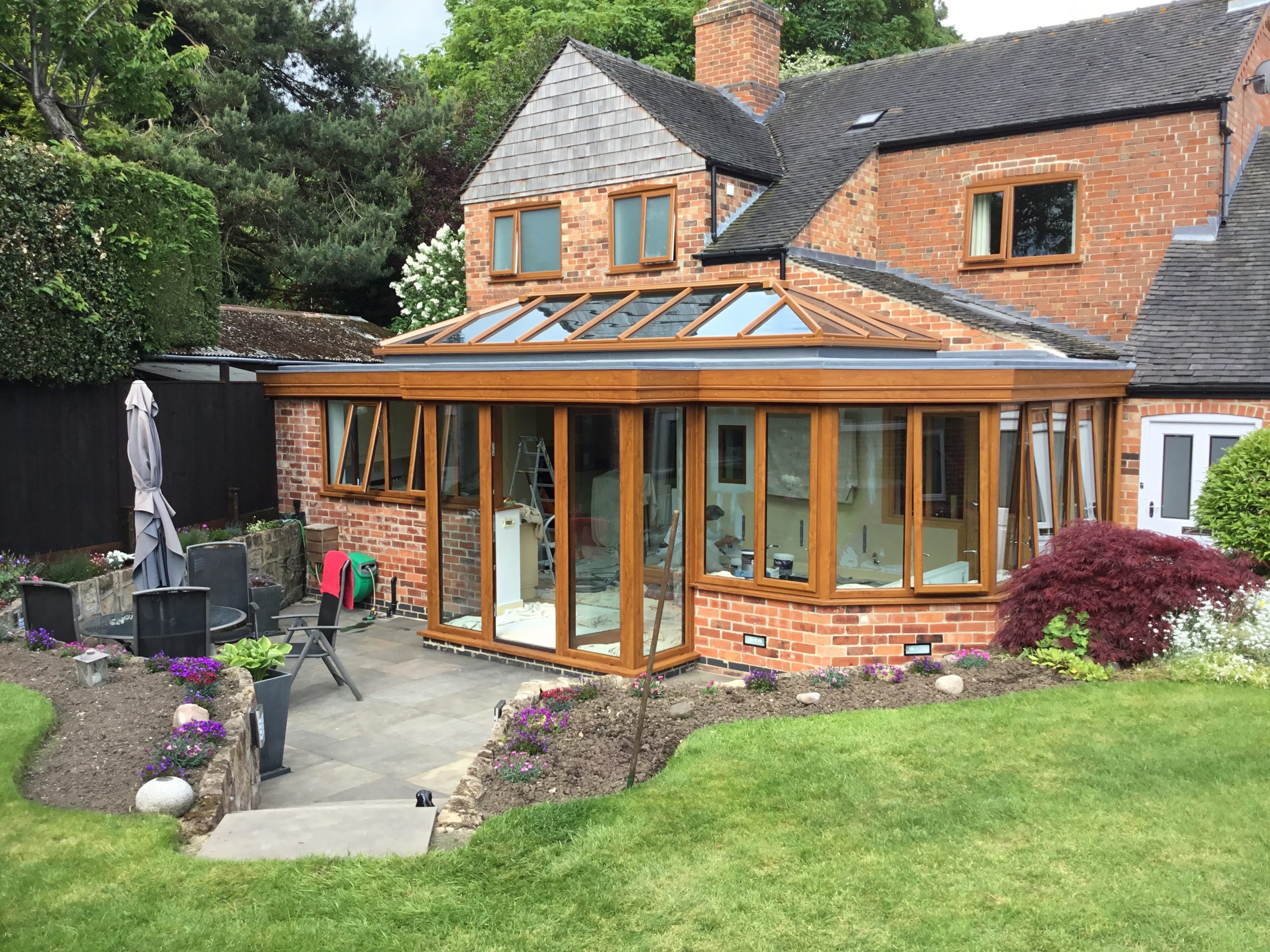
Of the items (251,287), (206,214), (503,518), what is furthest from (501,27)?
(503,518)

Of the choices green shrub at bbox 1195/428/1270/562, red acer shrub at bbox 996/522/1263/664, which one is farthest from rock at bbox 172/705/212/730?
green shrub at bbox 1195/428/1270/562

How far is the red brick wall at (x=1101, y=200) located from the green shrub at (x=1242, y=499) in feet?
10.6

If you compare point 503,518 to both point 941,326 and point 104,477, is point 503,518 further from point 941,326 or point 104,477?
point 941,326

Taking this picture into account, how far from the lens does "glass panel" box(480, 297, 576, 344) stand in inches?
496

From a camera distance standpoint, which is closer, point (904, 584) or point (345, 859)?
point (345, 859)

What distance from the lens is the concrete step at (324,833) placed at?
5312 millimetres

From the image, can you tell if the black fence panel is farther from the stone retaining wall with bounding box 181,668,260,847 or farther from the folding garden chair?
the stone retaining wall with bounding box 181,668,260,847

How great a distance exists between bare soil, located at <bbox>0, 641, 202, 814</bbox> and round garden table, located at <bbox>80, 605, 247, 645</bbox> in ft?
1.22

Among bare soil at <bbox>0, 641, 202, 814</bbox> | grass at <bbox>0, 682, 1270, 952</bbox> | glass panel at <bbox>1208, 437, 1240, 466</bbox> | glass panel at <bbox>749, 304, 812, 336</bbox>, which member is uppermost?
glass panel at <bbox>749, 304, 812, 336</bbox>

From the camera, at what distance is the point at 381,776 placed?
300 inches

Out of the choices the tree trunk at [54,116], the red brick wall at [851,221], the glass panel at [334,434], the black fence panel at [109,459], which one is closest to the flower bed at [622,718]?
the black fence panel at [109,459]

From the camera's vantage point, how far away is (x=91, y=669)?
7.48m

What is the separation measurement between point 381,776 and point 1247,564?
7.51 m

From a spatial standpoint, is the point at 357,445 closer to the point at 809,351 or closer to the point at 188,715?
the point at 809,351
